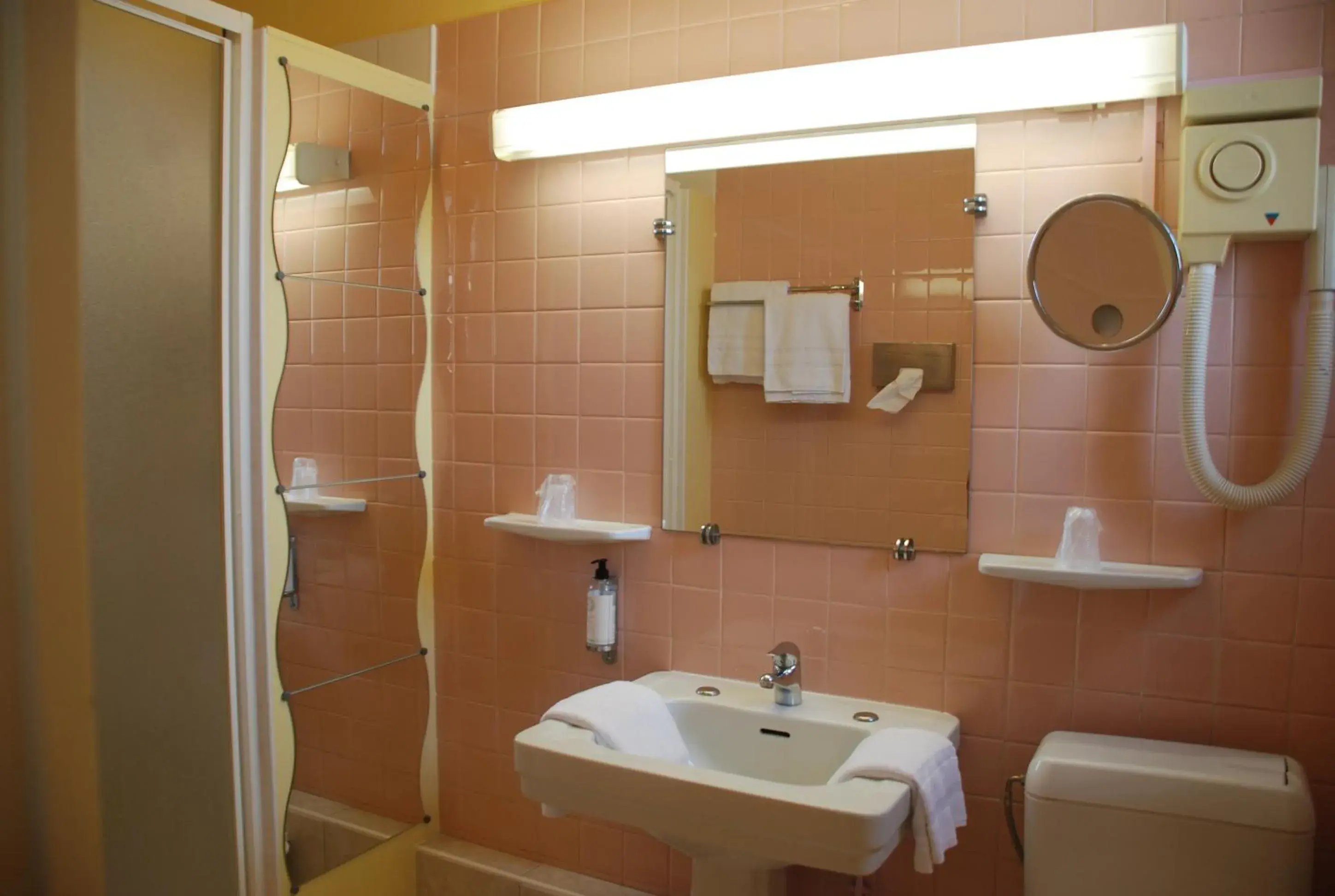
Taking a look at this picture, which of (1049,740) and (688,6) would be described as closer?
(1049,740)

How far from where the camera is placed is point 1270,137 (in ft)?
4.65

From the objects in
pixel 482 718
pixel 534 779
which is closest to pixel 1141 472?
pixel 534 779

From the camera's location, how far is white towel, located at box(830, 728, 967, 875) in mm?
1439

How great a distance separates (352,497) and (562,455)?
424mm

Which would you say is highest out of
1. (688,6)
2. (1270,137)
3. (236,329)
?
(688,6)

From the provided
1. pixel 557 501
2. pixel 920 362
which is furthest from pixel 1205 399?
pixel 557 501

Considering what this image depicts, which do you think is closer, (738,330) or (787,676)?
(787,676)

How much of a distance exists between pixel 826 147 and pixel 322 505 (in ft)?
3.73

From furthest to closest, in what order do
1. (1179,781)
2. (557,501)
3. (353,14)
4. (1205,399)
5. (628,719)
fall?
1. (353,14)
2. (557,501)
3. (628,719)
4. (1205,399)
5. (1179,781)

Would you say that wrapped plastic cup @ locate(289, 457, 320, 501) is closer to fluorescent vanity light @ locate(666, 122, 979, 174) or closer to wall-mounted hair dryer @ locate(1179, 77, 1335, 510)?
fluorescent vanity light @ locate(666, 122, 979, 174)

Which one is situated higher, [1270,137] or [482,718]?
[1270,137]

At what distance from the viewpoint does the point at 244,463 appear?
5.95 feet

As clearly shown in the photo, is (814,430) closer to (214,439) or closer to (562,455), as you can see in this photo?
(562,455)

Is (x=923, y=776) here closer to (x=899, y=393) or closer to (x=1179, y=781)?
(x=1179, y=781)
